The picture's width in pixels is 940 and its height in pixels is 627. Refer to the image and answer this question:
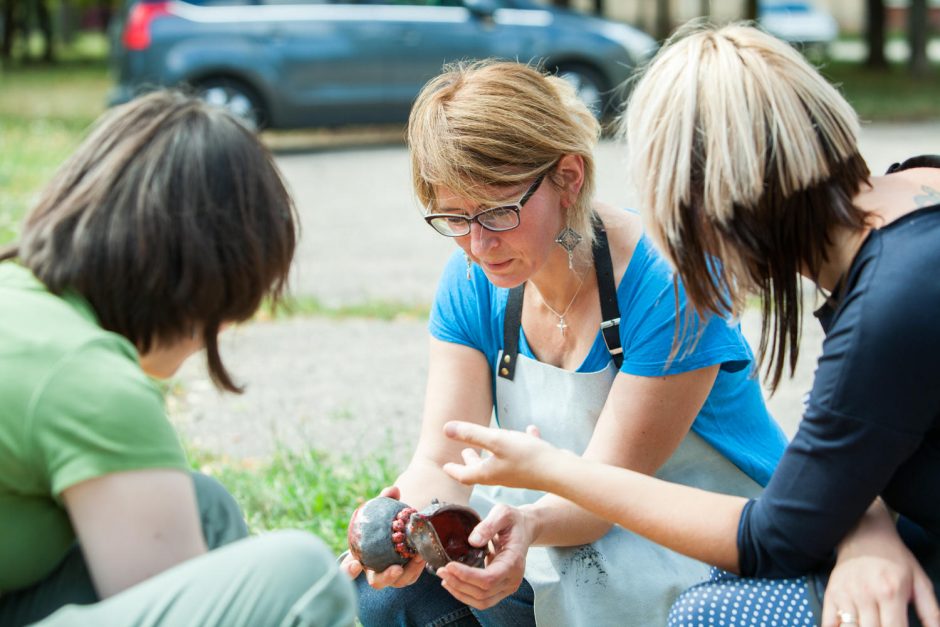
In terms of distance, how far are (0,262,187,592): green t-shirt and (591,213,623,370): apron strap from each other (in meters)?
1.04

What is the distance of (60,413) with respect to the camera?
1.59 metres

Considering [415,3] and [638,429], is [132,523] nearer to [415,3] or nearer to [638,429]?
[638,429]

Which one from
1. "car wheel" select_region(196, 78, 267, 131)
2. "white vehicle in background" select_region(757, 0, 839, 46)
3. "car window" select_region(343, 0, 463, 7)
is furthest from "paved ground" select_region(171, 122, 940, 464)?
"white vehicle in background" select_region(757, 0, 839, 46)

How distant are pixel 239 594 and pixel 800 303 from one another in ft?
3.29

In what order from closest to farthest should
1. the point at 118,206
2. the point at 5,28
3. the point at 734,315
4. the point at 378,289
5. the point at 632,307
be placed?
1. the point at 118,206
2. the point at 734,315
3. the point at 632,307
4. the point at 378,289
5. the point at 5,28

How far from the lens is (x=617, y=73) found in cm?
1131

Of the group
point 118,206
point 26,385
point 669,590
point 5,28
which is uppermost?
point 118,206

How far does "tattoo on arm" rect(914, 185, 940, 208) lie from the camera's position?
1.86 meters

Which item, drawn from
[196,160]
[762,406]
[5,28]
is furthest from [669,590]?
[5,28]

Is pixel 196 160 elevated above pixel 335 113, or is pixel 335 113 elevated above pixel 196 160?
pixel 196 160

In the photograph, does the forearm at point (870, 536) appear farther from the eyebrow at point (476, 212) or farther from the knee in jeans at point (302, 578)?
the eyebrow at point (476, 212)

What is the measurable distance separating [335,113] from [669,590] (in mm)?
9191

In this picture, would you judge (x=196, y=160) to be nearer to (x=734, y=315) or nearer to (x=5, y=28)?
(x=734, y=315)

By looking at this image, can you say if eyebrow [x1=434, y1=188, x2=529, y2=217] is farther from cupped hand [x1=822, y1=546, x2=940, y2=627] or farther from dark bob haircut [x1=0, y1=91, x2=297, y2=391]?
cupped hand [x1=822, y1=546, x2=940, y2=627]
